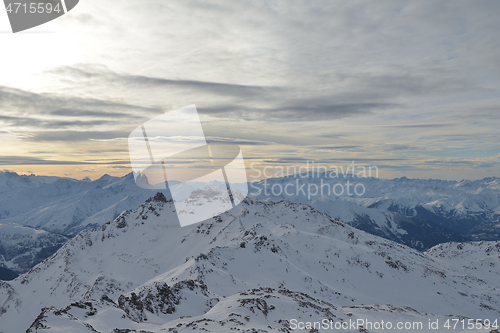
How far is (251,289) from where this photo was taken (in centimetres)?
7819

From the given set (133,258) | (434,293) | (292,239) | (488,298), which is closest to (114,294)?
(133,258)

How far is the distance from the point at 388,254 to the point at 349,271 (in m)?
35.7

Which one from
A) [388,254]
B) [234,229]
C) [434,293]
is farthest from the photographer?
[234,229]

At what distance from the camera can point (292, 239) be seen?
16700 cm

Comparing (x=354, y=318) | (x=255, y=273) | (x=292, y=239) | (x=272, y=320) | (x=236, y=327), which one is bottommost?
(x=292, y=239)

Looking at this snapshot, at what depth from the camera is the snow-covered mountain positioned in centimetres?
4719

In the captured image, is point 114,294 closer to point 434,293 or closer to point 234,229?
point 234,229

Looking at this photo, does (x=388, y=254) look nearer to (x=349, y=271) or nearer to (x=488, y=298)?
(x=349, y=271)

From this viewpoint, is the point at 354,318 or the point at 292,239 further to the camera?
the point at 292,239

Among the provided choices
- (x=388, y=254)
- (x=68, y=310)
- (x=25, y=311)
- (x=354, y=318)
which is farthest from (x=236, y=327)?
(x=25, y=311)

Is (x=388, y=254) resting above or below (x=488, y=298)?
above

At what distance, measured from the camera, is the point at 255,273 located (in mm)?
119625

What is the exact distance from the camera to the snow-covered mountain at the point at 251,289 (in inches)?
1858

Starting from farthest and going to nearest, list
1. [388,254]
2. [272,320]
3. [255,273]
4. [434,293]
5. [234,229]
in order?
[234,229] < [388,254] < [434,293] < [255,273] < [272,320]
